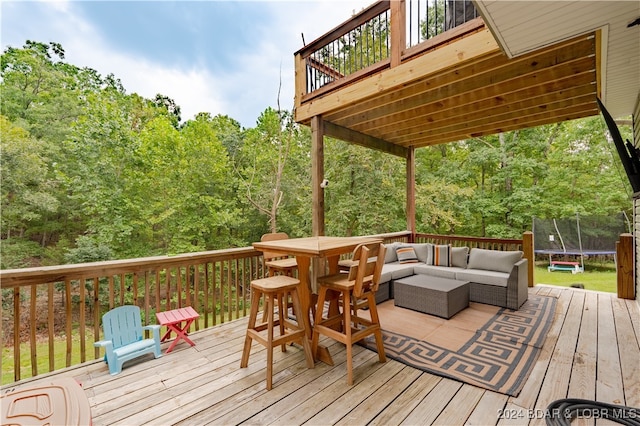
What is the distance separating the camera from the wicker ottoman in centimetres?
357

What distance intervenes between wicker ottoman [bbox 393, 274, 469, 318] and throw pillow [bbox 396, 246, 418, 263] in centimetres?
83

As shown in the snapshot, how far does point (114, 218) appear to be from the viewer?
937 cm

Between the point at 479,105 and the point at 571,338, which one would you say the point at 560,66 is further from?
the point at 571,338

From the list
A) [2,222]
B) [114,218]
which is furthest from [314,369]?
[2,222]

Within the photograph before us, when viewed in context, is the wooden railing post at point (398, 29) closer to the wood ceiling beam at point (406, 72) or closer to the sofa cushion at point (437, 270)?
the wood ceiling beam at point (406, 72)

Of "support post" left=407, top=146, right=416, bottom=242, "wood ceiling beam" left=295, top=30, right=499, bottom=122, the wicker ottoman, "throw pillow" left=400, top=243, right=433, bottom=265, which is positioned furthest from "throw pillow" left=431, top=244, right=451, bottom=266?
"wood ceiling beam" left=295, top=30, right=499, bottom=122

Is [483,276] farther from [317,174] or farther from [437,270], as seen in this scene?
[317,174]

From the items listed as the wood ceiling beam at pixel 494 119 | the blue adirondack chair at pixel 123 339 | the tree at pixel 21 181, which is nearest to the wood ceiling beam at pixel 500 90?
the wood ceiling beam at pixel 494 119

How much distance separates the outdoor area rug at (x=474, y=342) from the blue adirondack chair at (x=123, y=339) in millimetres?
2104

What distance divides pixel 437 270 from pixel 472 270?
1.76ft

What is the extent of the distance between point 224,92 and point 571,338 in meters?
15.1

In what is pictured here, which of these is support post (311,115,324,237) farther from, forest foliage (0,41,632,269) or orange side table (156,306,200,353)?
forest foliage (0,41,632,269)

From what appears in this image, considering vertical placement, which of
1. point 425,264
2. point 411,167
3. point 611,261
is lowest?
point 611,261

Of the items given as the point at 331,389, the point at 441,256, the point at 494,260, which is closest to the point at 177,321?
the point at 331,389
